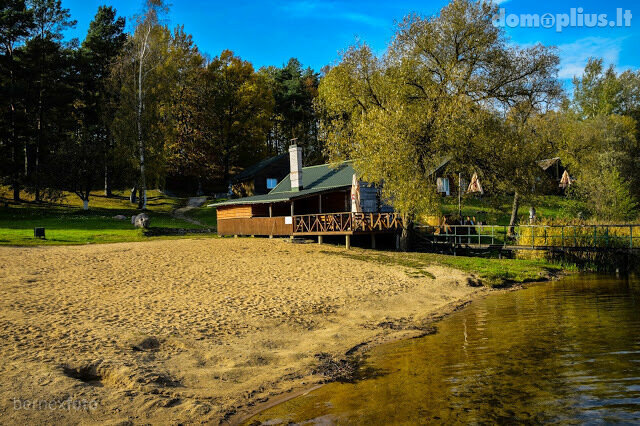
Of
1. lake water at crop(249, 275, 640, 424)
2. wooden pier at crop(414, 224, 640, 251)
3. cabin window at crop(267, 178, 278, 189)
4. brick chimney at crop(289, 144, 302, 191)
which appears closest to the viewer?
lake water at crop(249, 275, 640, 424)

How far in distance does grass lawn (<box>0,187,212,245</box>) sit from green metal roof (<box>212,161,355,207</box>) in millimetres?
8086

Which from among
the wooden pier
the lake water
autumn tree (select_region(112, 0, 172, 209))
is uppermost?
autumn tree (select_region(112, 0, 172, 209))

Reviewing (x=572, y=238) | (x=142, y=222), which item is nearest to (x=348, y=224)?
(x=572, y=238)

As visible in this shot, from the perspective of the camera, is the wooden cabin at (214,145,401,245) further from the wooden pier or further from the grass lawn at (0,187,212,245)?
the grass lawn at (0,187,212,245)

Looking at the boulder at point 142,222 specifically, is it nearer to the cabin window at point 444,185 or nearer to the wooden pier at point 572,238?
the wooden pier at point 572,238

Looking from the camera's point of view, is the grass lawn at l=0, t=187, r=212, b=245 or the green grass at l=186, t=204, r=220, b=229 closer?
the grass lawn at l=0, t=187, r=212, b=245

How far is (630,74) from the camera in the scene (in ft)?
201

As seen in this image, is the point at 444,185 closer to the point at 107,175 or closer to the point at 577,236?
the point at 577,236

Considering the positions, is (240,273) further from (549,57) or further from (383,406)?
(549,57)

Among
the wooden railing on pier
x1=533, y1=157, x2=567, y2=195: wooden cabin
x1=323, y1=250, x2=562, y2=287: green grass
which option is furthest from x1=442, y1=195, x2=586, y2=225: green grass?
x1=323, y1=250, x2=562, y2=287: green grass

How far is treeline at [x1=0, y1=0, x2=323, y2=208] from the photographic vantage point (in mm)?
43000

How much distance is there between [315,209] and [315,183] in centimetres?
203

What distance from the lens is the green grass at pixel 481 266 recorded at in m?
20.1

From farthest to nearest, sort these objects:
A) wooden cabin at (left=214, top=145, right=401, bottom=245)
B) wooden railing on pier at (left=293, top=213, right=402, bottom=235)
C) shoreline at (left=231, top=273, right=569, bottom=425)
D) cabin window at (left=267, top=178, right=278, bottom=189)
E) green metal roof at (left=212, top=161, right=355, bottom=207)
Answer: cabin window at (left=267, top=178, right=278, bottom=189)
green metal roof at (left=212, top=161, right=355, bottom=207)
wooden cabin at (left=214, top=145, right=401, bottom=245)
wooden railing on pier at (left=293, top=213, right=402, bottom=235)
shoreline at (left=231, top=273, right=569, bottom=425)
